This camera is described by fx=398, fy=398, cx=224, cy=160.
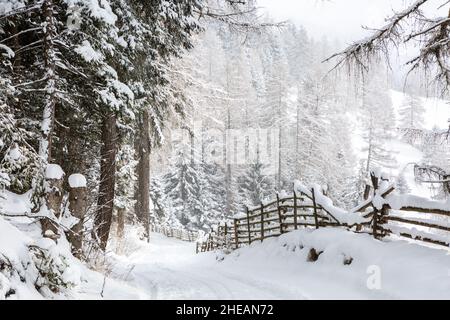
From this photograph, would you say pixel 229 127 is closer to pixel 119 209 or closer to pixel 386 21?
pixel 119 209

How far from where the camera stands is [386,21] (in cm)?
613

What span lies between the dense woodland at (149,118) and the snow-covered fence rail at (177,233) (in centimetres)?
102

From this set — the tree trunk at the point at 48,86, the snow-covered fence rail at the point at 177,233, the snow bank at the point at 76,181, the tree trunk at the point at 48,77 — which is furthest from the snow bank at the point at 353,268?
the snow-covered fence rail at the point at 177,233

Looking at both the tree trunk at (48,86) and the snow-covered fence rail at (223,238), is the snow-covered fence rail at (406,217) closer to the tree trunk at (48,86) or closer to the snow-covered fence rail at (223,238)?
the tree trunk at (48,86)

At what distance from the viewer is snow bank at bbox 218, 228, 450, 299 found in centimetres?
619

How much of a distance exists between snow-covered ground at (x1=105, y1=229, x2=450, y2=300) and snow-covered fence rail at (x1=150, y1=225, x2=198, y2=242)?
24.9m

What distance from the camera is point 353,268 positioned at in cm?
763

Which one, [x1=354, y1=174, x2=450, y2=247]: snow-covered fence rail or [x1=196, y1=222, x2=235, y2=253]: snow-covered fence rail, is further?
[x1=196, y1=222, x2=235, y2=253]: snow-covered fence rail

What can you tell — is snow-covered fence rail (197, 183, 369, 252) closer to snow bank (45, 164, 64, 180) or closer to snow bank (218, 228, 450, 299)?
snow bank (218, 228, 450, 299)

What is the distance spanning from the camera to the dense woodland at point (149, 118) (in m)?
6.45

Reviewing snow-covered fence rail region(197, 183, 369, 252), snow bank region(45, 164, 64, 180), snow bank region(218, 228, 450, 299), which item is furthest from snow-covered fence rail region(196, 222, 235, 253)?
snow bank region(45, 164, 64, 180)

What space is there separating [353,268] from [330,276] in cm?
51

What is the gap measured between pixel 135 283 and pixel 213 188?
131 ft
